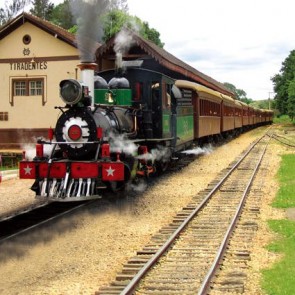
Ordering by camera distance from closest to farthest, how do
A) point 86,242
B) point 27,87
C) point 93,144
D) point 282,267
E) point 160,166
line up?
point 282,267, point 86,242, point 93,144, point 160,166, point 27,87

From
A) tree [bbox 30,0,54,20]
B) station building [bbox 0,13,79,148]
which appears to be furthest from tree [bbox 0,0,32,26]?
station building [bbox 0,13,79,148]

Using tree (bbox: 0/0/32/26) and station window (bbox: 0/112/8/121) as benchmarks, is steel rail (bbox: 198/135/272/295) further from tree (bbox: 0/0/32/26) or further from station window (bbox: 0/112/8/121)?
tree (bbox: 0/0/32/26)

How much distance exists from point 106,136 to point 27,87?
47.9 ft

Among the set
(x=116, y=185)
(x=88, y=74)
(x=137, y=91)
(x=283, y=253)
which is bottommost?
(x=283, y=253)

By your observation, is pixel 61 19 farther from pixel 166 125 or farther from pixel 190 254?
pixel 190 254

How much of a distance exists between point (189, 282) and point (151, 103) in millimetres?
7086

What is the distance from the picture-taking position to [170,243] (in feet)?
24.6

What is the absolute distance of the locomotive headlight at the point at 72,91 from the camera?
9.42 m

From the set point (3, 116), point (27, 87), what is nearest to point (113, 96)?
point (27, 87)

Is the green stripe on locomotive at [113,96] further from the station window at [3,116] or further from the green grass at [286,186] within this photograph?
the station window at [3,116]

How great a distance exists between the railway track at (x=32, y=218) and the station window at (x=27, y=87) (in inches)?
533

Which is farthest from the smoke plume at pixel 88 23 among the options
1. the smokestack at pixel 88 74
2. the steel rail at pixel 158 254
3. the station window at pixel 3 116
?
the station window at pixel 3 116

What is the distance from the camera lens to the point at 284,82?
68.5 meters

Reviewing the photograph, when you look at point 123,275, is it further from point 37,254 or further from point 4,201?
point 4,201
